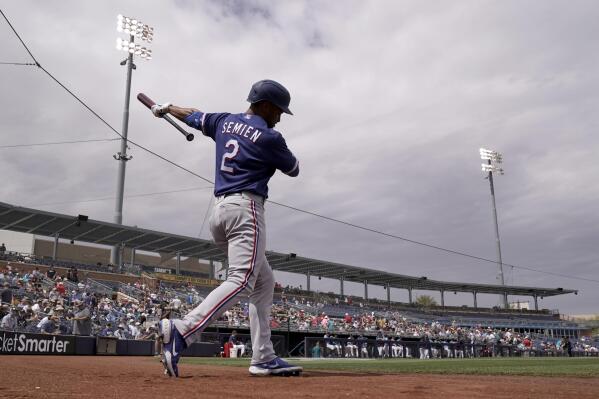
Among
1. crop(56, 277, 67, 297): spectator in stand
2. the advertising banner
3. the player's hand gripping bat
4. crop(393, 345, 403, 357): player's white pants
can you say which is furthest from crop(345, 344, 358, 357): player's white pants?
the player's hand gripping bat

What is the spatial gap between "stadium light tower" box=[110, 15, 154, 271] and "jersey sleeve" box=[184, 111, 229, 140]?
1283 inches

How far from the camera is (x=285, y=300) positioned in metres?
36.4

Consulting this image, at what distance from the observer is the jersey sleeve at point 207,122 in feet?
14.2

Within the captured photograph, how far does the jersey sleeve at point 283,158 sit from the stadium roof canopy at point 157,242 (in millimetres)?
23408

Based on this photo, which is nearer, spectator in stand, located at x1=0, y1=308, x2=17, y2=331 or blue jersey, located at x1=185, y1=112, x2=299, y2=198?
blue jersey, located at x1=185, y1=112, x2=299, y2=198

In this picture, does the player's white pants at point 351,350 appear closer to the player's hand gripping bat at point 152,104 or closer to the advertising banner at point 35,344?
the advertising banner at point 35,344

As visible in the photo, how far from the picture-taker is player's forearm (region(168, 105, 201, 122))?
178 inches

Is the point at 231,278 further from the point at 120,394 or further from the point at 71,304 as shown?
the point at 71,304

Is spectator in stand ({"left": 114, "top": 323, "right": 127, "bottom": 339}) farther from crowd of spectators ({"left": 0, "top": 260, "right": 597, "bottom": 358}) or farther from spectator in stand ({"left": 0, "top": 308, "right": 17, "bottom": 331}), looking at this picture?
spectator in stand ({"left": 0, "top": 308, "right": 17, "bottom": 331})

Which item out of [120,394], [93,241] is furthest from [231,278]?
[93,241]

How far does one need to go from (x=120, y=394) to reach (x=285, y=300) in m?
34.3

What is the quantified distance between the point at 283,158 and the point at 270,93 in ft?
1.88

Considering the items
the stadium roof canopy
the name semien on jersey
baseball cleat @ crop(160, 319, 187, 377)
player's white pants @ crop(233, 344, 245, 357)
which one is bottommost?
player's white pants @ crop(233, 344, 245, 357)

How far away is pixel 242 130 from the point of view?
4082mm
